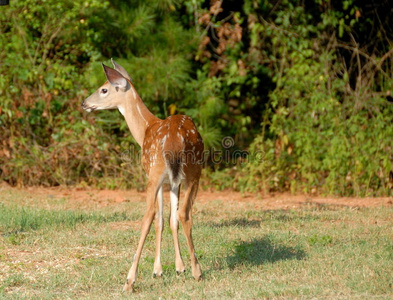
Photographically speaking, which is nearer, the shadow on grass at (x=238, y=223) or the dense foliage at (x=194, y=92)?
the shadow on grass at (x=238, y=223)

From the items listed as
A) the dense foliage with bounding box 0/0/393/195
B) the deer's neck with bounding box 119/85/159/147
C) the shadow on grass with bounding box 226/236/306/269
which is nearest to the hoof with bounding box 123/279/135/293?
the shadow on grass with bounding box 226/236/306/269

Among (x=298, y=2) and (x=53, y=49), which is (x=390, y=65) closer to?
(x=298, y=2)

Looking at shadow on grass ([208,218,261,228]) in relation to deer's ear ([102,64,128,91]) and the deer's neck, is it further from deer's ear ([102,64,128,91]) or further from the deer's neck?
deer's ear ([102,64,128,91])

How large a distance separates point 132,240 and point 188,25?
21.6 ft

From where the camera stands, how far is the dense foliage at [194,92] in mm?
11062

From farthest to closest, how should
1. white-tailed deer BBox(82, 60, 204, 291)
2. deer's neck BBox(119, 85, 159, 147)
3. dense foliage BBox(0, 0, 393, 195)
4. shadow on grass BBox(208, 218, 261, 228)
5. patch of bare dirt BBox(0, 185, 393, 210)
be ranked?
dense foliage BBox(0, 0, 393, 195)
patch of bare dirt BBox(0, 185, 393, 210)
shadow on grass BBox(208, 218, 261, 228)
deer's neck BBox(119, 85, 159, 147)
white-tailed deer BBox(82, 60, 204, 291)

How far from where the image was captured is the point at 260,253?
6652 millimetres

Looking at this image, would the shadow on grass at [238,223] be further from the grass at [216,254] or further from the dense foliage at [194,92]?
the dense foliage at [194,92]

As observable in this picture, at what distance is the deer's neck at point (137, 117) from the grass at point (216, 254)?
115cm

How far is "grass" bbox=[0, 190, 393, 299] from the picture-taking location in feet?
17.9

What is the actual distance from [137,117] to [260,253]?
1880mm

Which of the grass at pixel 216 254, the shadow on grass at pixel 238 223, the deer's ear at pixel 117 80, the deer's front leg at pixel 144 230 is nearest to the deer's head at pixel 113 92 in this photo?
the deer's ear at pixel 117 80

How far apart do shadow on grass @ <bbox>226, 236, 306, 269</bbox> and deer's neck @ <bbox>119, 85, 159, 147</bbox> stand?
149 cm

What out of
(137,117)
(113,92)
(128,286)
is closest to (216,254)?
(128,286)
